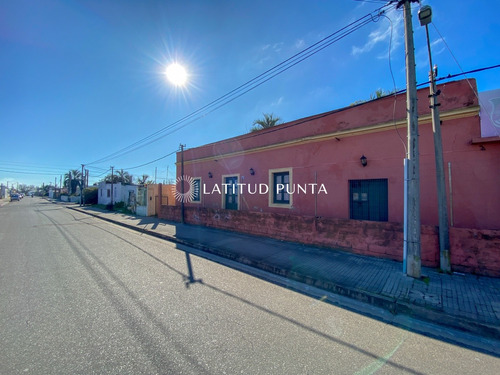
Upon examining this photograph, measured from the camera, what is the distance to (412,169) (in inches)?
175

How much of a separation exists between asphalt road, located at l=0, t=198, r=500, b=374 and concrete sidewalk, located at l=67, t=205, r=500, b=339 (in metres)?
0.64

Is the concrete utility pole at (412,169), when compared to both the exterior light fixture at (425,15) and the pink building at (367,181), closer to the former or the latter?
the exterior light fixture at (425,15)

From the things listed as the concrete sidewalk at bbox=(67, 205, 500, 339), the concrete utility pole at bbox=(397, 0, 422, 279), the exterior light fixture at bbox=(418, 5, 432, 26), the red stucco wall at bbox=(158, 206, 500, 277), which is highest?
the exterior light fixture at bbox=(418, 5, 432, 26)

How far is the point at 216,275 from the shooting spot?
4797 millimetres

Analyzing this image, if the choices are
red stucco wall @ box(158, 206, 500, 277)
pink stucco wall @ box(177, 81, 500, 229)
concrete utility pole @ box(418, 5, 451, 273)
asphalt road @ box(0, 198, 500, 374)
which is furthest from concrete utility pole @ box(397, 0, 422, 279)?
pink stucco wall @ box(177, 81, 500, 229)

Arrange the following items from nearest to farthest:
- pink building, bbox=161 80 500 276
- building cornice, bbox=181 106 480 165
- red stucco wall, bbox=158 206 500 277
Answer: red stucco wall, bbox=158 206 500 277 < pink building, bbox=161 80 500 276 < building cornice, bbox=181 106 480 165

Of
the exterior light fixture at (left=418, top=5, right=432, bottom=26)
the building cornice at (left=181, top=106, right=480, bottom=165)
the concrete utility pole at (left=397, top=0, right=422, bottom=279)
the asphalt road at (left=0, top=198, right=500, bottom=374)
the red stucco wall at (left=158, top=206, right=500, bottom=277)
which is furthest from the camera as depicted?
the building cornice at (left=181, top=106, right=480, bottom=165)

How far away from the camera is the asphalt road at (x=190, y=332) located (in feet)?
7.17

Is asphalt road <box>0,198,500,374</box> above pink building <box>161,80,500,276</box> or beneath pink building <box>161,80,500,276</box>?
beneath

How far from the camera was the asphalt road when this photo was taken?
2.19 m

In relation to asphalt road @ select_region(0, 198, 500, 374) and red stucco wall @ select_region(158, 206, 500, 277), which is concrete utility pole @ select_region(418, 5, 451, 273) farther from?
asphalt road @ select_region(0, 198, 500, 374)

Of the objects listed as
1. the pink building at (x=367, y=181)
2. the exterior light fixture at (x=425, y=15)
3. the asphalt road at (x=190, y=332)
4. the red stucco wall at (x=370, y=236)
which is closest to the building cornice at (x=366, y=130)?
the pink building at (x=367, y=181)

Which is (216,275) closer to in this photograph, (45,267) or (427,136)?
(45,267)

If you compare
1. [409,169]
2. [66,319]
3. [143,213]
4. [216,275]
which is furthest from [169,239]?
[143,213]
